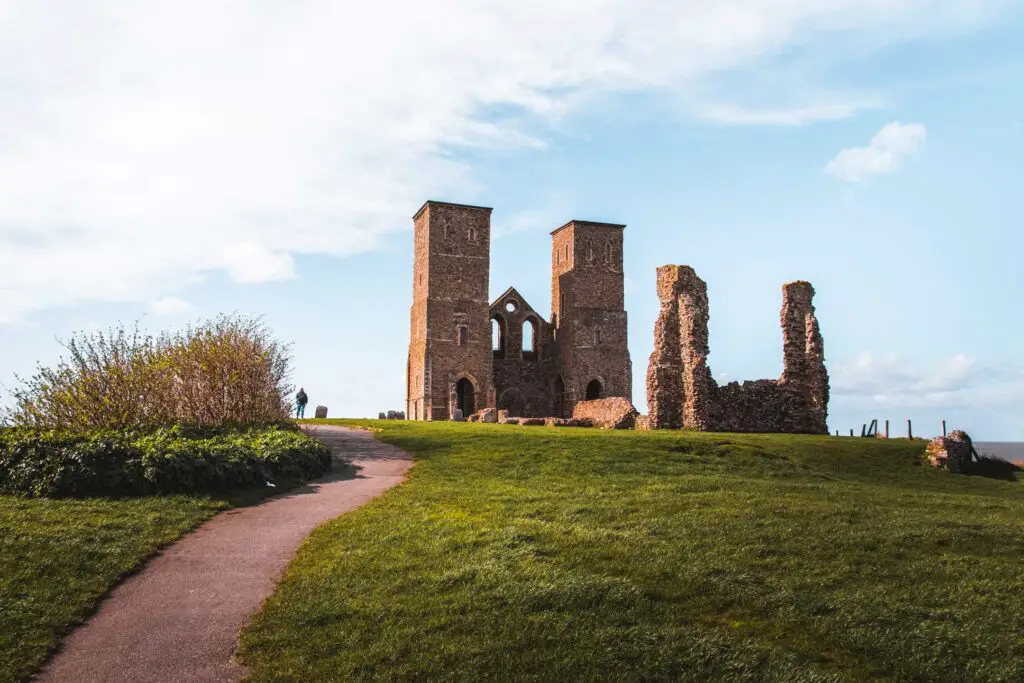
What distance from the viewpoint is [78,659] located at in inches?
348

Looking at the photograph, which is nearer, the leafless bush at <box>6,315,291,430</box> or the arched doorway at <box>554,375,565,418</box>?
the leafless bush at <box>6,315,291,430</box>

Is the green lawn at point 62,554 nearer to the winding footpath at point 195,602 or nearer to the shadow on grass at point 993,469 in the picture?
the winding footpath at point 195,602

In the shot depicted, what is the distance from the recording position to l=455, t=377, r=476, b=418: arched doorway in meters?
53.2

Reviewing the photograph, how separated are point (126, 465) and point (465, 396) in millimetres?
39091

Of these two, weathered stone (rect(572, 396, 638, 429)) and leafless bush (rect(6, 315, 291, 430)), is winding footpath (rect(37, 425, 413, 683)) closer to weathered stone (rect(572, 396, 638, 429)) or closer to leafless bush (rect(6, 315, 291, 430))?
leafless bush (rect(6, 315, 291, 430))

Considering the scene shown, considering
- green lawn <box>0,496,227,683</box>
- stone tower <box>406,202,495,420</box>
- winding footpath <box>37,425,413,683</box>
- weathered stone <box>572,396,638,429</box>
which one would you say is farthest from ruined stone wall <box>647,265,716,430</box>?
stone tower <box>406,202,495,420</box>

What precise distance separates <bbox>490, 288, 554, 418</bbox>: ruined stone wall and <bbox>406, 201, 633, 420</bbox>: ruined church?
0.06m

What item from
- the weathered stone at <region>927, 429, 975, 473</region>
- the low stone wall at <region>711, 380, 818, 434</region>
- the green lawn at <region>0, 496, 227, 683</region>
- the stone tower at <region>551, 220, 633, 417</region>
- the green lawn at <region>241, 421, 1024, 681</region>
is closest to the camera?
the green lawn at <region>241, 421, 1024, 681</region>

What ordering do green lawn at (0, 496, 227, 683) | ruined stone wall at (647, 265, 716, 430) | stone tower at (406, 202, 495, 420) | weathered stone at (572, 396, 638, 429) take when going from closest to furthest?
green lawn at (0, 496, 227, 683) < ruined stone wall at (647, 265, 716, 430) < weathered stone at (572, 396, 638, 429) < stone tower at (406, 202, 495, 420)

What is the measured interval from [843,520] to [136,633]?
9.96 metres

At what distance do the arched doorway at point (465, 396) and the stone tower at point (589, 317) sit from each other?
581cm

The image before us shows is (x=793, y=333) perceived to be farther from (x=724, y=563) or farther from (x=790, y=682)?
(x=790, y=682)

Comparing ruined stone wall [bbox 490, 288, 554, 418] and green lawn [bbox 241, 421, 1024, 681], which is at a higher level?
ruined stone wall [bbox 490, 288, 554, 418]

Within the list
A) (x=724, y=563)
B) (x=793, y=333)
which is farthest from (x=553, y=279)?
(x=724, y=563)
